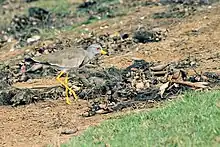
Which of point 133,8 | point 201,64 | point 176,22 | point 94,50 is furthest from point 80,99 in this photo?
point 133,8

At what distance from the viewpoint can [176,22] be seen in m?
15.0

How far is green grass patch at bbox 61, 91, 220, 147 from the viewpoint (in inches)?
283

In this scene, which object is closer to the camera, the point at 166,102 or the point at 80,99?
the point at 166,102

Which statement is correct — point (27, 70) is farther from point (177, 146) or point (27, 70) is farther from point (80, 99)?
point (177, 146)

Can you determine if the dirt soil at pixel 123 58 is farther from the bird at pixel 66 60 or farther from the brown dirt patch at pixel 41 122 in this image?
the bird at pixel 66 60

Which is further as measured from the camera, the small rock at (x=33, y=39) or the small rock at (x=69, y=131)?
the small rock at (x=33, y=39)

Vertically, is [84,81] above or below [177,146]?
below

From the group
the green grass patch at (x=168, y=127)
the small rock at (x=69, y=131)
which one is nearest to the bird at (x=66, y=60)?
the small rock at (x=69, y=131)

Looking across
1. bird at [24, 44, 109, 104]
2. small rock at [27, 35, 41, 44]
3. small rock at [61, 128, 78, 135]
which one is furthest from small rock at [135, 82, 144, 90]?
small rock at [27, 35, 41, 44]

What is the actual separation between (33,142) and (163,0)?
1061 centimetres

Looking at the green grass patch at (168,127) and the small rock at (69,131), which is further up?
the green grass patch at (168,127)

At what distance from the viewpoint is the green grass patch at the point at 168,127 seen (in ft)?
23.6

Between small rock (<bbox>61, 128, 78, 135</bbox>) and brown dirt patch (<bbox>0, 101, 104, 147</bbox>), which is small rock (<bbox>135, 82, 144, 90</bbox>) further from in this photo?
small rock (<bbox>61, 128, 78, 135</bbox>)

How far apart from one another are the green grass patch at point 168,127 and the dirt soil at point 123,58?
26.4 inches
